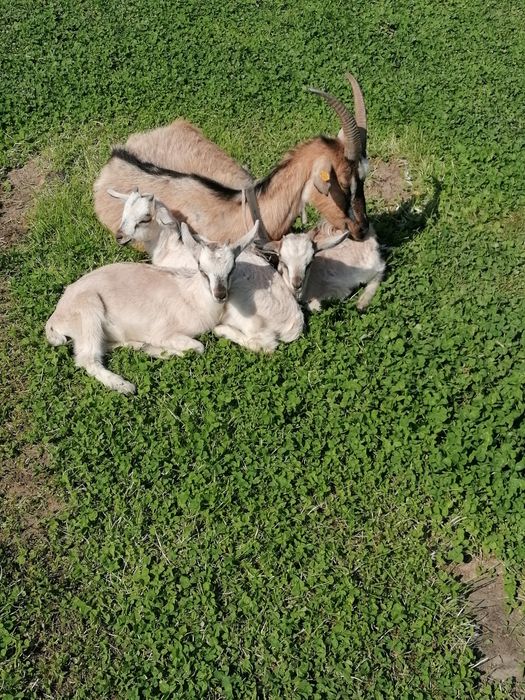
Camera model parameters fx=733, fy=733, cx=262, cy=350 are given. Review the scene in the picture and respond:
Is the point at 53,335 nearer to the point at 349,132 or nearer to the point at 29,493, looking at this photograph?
the point at 29,493

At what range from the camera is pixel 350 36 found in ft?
31.3

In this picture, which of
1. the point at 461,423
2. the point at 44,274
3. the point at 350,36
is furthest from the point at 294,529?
the point at 350,36

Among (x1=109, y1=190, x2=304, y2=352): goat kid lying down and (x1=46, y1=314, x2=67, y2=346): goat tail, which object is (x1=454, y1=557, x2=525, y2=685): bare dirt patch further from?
(x1=46, y1=314, x2=67, y2=346): goat tail

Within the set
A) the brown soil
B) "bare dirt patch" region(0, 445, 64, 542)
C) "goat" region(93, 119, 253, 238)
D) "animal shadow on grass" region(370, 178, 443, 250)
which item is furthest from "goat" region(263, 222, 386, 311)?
"bare dirt patch" region(0, 445, 64, 542)

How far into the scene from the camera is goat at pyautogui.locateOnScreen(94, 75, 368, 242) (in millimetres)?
6133

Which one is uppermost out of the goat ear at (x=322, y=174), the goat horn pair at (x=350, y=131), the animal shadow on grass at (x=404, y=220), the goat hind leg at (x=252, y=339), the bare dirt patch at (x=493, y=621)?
the goat horn pair at (x=350, y=131)

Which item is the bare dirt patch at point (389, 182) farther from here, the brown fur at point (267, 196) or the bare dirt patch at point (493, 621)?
the bare dirt patch at point (493, 621)

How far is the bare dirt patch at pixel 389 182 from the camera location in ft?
24.1

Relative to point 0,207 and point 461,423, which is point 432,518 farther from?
point 0,207

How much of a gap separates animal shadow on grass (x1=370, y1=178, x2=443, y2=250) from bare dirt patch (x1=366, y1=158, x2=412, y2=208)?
17 cm

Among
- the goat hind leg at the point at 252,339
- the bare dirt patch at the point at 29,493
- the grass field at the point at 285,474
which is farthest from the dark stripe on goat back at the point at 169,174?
the bare dirt patch at the point at 29,493

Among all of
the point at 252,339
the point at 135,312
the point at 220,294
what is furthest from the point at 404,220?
the point at 135,312

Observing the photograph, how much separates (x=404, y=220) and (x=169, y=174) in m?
2.27

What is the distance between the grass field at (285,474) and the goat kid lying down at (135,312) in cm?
16
